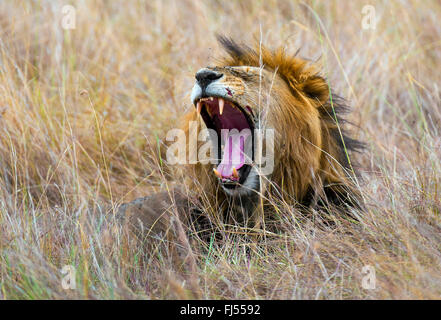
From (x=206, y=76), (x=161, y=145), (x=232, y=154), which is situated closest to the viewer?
(x=206, y=76)

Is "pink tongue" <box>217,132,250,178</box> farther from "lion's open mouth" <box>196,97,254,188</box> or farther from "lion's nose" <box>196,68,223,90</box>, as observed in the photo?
"lion's nose" <box>196,68,223,90</box>

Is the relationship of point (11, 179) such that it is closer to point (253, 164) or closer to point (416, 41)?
point (253, 164)

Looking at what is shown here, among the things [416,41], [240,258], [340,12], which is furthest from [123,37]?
[240,258]

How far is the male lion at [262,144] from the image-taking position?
3.35m

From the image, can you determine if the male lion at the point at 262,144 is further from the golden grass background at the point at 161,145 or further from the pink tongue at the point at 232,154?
the golden grass background at the point at 161,145

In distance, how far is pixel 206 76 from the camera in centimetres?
328

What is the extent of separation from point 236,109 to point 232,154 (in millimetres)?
275

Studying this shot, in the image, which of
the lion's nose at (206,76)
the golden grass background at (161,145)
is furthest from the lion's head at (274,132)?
Result: the golden grass background at (161,145)

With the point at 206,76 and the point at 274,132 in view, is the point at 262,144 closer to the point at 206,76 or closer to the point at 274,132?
the point at 274,132

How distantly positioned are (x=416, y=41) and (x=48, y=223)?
159 inches

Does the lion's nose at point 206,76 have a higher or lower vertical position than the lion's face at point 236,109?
higher

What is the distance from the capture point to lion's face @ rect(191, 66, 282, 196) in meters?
3.29

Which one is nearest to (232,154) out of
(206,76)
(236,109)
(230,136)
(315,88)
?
(230,136)

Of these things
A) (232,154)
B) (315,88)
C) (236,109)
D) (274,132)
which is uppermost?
(315,88)
